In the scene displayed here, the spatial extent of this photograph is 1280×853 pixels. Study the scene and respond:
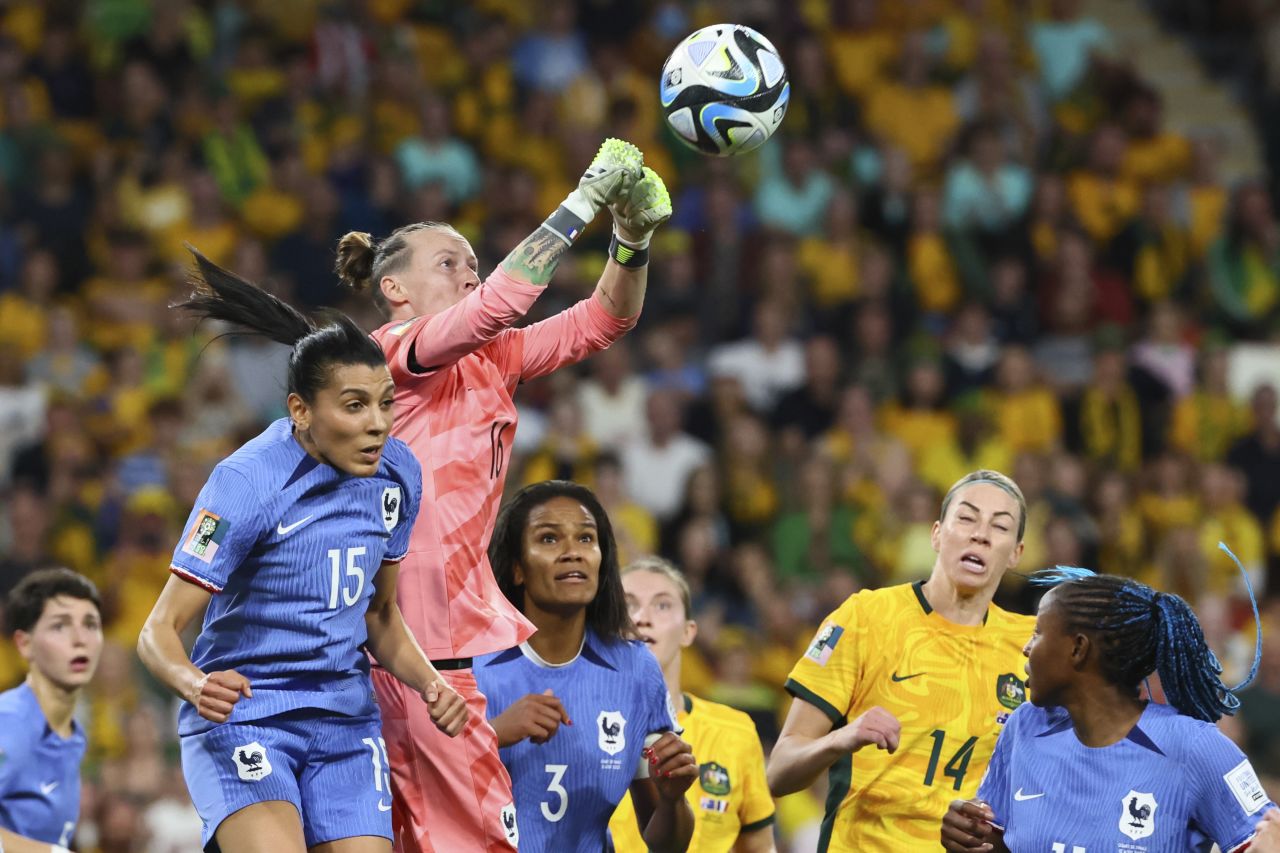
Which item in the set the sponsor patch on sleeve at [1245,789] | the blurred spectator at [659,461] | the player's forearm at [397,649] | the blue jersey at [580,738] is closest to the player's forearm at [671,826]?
the blue jersey at [580,738]

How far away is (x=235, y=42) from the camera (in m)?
13.4

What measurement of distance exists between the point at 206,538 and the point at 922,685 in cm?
245

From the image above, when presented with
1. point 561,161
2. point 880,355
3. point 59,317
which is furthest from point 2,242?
point 880,355

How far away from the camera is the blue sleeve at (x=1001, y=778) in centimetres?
506

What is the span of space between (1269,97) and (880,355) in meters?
4.81

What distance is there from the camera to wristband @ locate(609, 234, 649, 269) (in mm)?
5801

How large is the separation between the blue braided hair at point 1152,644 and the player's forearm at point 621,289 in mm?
1683

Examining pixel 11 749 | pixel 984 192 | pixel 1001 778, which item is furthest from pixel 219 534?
pixel 984 192

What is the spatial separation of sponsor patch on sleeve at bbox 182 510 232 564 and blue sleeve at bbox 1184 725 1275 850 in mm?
2466

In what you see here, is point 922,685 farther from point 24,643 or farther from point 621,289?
point 24,643

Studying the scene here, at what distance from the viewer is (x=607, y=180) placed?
5.59 m

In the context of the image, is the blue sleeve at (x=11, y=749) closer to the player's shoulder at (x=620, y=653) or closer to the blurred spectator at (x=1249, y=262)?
the player's shoulder at (x=620, y=653)

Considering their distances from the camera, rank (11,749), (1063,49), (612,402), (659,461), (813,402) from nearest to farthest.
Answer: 1. (11,749)
2. (659,461)
3. (612,402)
4. (813,402)
5. (1063,49)

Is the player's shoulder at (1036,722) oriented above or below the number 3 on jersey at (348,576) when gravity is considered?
below
